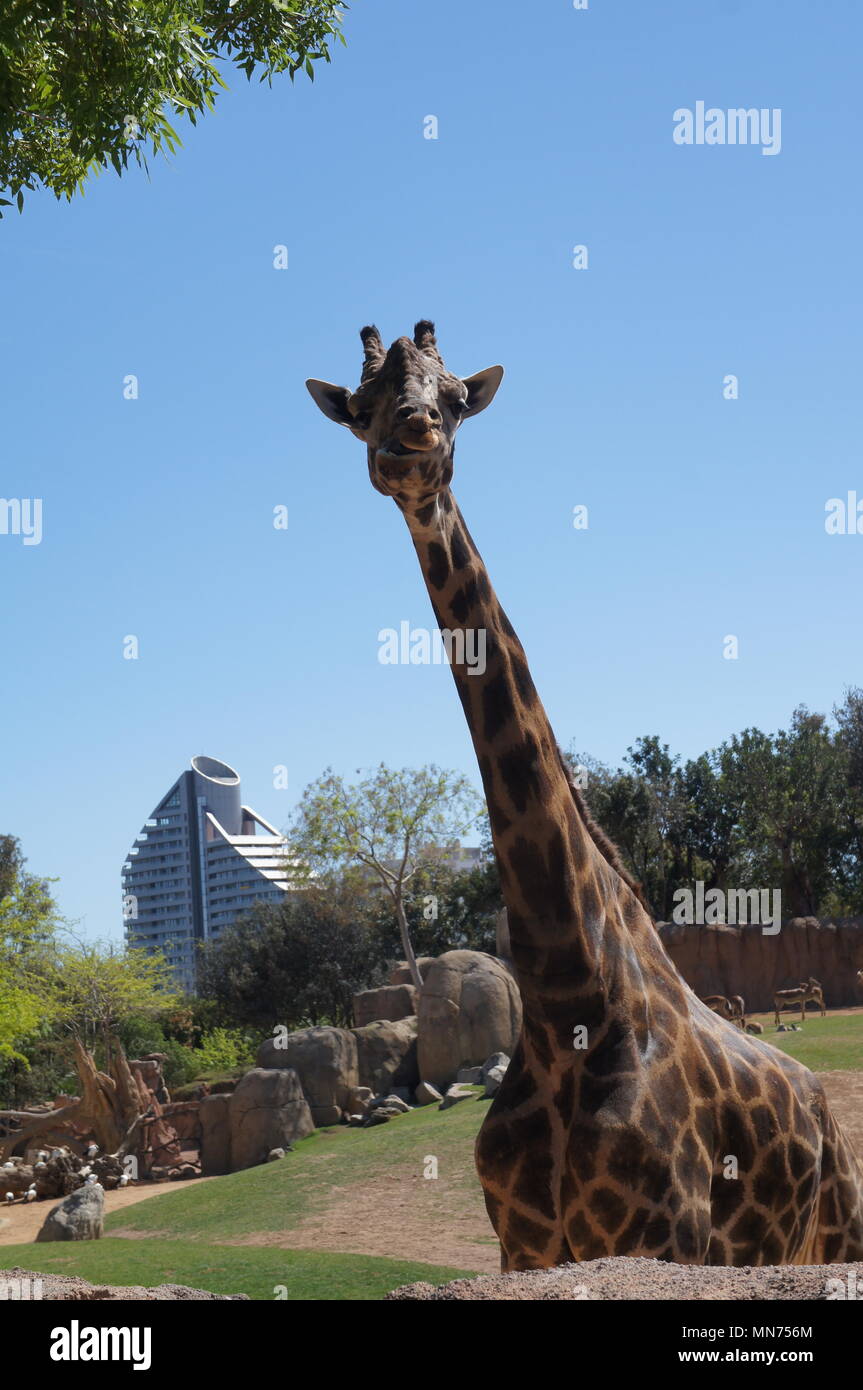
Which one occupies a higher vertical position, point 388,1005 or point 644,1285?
point 644,1285

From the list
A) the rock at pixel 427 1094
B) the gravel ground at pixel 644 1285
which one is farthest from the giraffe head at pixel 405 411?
the rock at pixel 427 1094

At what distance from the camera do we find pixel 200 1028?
4141 cm

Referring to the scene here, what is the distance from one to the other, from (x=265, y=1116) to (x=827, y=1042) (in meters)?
10.3

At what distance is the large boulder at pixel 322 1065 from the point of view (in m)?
25.8

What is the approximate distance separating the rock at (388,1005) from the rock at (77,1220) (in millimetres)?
15006

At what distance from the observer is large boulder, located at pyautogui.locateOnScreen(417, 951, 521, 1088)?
26266mm

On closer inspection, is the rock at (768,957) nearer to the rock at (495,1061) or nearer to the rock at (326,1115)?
the rock at (495,1061)

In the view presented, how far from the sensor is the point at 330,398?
541 cm

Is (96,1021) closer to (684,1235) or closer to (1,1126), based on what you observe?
(1,1126)

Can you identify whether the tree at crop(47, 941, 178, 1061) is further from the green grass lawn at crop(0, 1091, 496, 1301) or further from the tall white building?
the tall white building

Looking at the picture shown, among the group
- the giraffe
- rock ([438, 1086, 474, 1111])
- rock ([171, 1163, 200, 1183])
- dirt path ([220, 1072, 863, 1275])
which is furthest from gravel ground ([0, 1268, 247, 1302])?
rock ([171, 1163, 200, 1183])

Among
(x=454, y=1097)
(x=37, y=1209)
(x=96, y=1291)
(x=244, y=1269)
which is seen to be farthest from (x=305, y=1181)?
(x=96, y=1291)

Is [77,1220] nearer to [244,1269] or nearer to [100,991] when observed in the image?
[244,1269]
